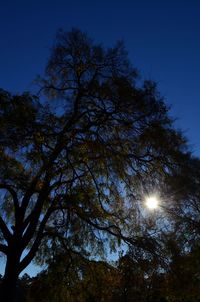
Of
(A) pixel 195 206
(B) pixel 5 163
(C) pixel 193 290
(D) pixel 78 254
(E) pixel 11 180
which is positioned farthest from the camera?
(A) pixel 195 206

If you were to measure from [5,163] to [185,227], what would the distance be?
925 cm

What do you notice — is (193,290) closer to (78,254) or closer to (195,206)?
(195,206)

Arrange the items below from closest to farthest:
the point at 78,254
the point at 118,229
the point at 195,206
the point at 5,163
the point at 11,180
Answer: the point at 5,163 < the point at 11,180 < the point at 118,229 < the point at 78,254 < the point at 195,206

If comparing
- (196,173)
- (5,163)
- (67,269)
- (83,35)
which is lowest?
(67,269)

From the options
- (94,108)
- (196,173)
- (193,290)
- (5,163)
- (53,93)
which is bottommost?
(193,290)

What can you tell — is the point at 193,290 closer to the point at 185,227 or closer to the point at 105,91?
the point at 185,227

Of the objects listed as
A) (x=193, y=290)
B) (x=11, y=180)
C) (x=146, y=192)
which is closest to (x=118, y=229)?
(x=146, y=192)

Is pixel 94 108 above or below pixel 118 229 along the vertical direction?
above

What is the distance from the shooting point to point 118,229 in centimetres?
1344

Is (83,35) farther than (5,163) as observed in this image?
Yes

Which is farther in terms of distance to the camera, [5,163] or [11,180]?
[11,180]

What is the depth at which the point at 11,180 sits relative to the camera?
12578mm

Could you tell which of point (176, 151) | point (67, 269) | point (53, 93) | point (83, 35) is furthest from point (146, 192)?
point (83, 35)

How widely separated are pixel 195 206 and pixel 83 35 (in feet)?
30.6
